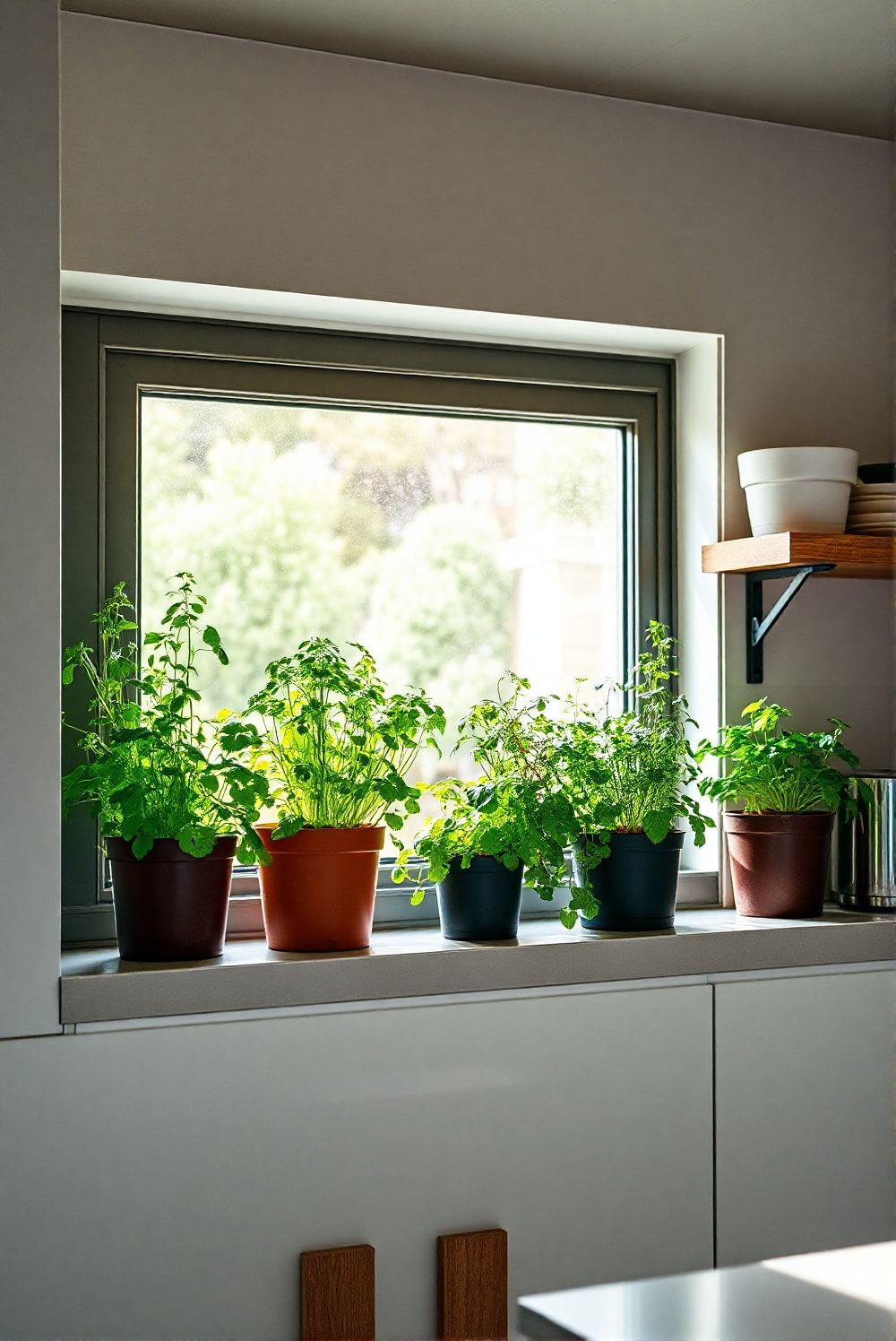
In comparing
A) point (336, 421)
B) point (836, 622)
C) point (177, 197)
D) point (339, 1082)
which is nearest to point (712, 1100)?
point (339, 1082)

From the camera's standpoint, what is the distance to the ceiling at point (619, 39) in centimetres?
221

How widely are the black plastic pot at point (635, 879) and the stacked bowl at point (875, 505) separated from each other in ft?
2.35

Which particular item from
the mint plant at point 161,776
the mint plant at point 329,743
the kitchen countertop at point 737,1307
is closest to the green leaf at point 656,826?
the mint plant at point 329,743

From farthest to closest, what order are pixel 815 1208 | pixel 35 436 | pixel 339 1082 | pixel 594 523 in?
pixel 594 523, pixel 815 1208, pixel 339 1082, pixel 35 436

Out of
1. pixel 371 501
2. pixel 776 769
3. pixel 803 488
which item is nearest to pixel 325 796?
pixel 371 501

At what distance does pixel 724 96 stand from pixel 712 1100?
72.0 inches

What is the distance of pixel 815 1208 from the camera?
230cm

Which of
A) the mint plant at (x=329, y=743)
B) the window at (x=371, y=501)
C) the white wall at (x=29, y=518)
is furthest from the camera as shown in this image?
the window at (x=371, y=501)

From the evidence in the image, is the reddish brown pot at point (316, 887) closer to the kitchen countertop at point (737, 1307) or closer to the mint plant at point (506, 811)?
the mint plant at point (506, 811)

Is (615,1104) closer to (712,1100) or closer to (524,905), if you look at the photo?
(712,1100)

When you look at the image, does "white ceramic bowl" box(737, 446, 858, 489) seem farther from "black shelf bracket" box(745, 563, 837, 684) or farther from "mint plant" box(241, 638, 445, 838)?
"mint plant" box(241, 638, 445, 838)

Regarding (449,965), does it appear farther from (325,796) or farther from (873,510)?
(873,510)

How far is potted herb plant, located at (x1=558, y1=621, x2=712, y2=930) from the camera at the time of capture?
2.25 meters

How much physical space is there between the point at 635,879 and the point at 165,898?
0.79 meters
